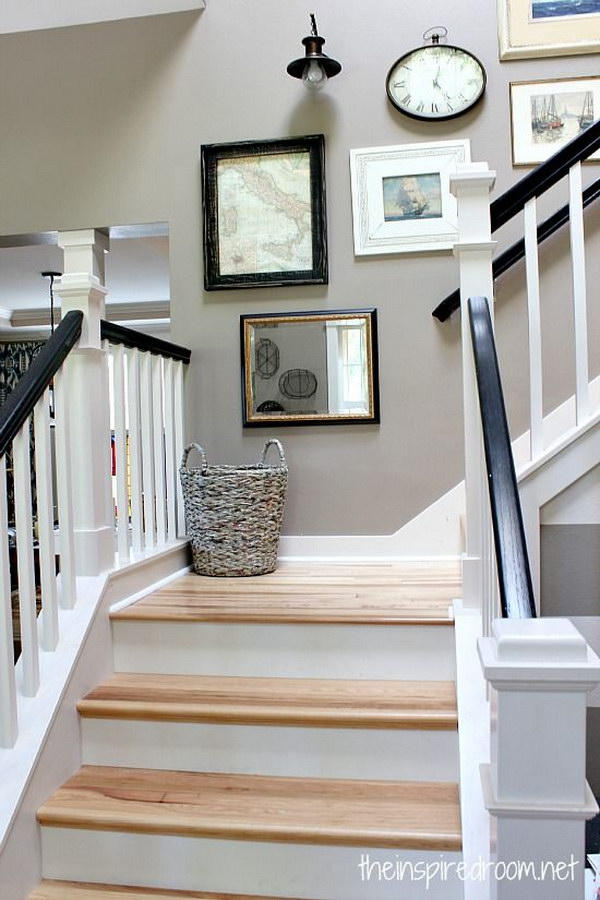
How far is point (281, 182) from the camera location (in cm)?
312

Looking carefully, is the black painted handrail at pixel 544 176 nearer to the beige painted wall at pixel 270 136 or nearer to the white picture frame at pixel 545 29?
the beige painted wall at pixel 270 136

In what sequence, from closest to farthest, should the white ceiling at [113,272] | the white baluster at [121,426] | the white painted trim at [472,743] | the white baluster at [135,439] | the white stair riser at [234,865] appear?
the white painted trim at [472,743] < the white stair riser at [234,865] < the white baluster at [121,426] < the white baluster at [135,439] < the white ceiling at [113,272]

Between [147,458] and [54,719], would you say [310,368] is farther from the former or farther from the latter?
[54,719]

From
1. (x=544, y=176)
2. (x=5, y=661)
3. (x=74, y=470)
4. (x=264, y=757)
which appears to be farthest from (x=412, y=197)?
(x=5, y=661)

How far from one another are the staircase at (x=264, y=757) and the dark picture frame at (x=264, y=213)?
4.77 ft

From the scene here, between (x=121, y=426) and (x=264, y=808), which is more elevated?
(x=121, y=426)

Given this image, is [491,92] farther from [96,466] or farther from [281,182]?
[96,466]

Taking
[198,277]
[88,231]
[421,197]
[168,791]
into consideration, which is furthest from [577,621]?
[88,231]

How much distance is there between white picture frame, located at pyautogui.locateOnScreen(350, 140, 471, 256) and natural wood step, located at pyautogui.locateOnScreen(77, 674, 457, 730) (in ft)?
5.96

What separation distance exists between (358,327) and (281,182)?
70 cm

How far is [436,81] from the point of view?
3.02 meters

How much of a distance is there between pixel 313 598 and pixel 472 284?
3.60ft

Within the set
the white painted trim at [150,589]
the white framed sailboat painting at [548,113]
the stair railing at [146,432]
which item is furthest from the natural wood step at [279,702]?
the white framed sailboat painting at [548,113]

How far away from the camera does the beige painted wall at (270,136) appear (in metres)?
3.05
